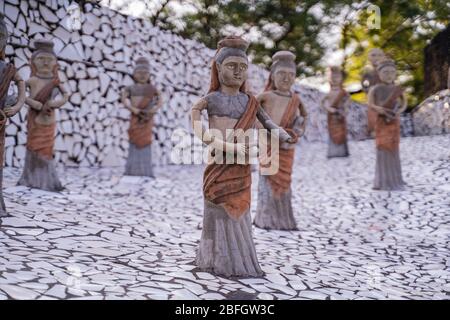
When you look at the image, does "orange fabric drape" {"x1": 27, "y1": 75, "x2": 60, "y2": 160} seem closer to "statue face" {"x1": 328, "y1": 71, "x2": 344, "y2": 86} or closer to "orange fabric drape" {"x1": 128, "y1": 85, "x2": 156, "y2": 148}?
"orange fabric drape" {"x1": 128, "y1": 85, "x2": 156, "y2": 148}

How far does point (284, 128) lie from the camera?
521 cm

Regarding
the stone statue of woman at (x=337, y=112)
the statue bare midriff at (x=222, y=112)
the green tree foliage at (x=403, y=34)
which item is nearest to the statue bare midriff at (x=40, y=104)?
the statue bare midriff at (x=222, y=112)

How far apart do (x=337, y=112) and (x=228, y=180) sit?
8.15 metres

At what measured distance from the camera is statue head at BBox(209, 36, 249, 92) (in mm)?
3471

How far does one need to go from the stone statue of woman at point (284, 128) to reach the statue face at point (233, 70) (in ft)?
5.90

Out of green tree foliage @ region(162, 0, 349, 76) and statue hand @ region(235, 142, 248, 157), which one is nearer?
statue hand @ region(235, 142, 248, 157)

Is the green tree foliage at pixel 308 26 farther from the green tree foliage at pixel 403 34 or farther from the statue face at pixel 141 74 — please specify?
the statue face at pixel 141 74

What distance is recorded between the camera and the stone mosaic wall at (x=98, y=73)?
8047 millimetres

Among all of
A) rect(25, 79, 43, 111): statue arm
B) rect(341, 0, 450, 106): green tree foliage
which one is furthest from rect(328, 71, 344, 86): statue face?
rect(25, 79, 43, 111): statue arm

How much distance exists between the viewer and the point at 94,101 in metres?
9.28

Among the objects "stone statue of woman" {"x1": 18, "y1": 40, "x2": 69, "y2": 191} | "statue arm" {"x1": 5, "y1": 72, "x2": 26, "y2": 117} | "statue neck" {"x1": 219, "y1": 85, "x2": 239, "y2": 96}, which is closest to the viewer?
"statue neck" {"x1": 219, "y1": 85, "x2": 239, "y2": 96}

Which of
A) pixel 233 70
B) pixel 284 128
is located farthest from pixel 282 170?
pixel 233 70
